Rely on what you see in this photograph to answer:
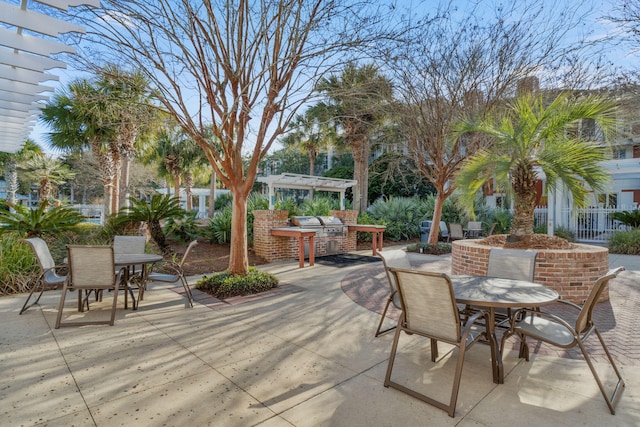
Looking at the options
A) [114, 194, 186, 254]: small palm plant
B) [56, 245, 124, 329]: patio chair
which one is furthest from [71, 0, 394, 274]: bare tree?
[114, 194, 186, 254]: small palm plant

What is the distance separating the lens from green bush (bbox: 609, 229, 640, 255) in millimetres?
10305

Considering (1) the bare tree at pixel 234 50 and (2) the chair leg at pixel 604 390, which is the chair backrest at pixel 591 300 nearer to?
(2) the chair leg at pixel 604 390

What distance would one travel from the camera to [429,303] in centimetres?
257

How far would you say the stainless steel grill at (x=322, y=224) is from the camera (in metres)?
Answer: 9.81

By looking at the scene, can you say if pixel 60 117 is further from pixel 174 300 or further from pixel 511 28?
pixel 511 28

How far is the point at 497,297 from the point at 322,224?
7.46 metres

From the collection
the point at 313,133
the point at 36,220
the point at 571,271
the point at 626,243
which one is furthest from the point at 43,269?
the point at 313,133

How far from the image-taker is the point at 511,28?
27.2 feet

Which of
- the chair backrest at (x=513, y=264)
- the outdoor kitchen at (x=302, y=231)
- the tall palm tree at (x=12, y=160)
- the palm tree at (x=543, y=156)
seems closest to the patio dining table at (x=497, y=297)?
the chair backrest at (x=513, y=264)

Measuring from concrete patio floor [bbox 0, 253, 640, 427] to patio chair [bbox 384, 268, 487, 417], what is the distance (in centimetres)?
12

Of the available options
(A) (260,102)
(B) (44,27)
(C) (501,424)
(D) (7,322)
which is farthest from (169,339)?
(A) (260,102)

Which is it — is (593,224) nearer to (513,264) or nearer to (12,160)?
(513,264)

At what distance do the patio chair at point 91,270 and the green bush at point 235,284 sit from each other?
163 cm

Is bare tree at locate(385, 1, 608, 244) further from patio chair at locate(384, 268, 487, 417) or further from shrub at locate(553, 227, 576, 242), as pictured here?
patio chair at locate(384, 268, 487, 417)
